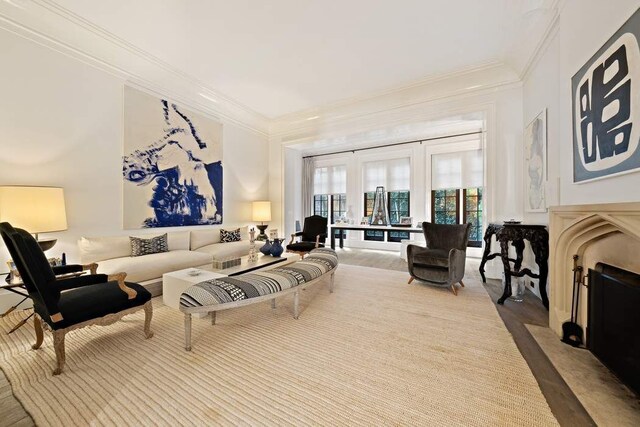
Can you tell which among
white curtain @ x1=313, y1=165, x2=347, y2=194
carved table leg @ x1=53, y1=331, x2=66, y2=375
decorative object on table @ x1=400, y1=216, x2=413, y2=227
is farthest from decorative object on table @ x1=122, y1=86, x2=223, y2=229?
decorative object on table @ x1=400, y1=216, x2=413, y2=227

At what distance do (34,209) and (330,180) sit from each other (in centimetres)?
638

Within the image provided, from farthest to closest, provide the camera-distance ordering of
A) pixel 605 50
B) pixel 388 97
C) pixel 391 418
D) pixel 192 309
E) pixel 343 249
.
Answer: pixel 343 249
pixel 388 97
pixel 192 309
pixel 605 50
pixel 391 418

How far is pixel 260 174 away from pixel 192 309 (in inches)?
180

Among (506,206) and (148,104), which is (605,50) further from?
(148,104)

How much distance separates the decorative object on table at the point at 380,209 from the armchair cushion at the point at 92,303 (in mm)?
5277

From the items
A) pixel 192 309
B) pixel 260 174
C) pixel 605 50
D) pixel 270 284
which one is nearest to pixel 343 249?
pixel 260 174

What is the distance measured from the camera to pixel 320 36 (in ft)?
10.6

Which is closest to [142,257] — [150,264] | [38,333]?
[150,264]

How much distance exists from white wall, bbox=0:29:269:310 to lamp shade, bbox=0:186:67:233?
0.52 metres

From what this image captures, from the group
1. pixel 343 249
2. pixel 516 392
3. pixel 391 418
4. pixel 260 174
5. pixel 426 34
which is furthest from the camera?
pixel 343 249

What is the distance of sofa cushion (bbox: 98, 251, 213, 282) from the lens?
114 inches

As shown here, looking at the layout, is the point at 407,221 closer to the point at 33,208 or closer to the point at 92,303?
the point at 92,303

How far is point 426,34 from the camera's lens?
319cm

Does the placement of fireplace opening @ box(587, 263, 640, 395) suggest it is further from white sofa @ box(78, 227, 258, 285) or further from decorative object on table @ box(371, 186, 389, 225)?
decorative object on table @ box(371, 186, 389, 225)
